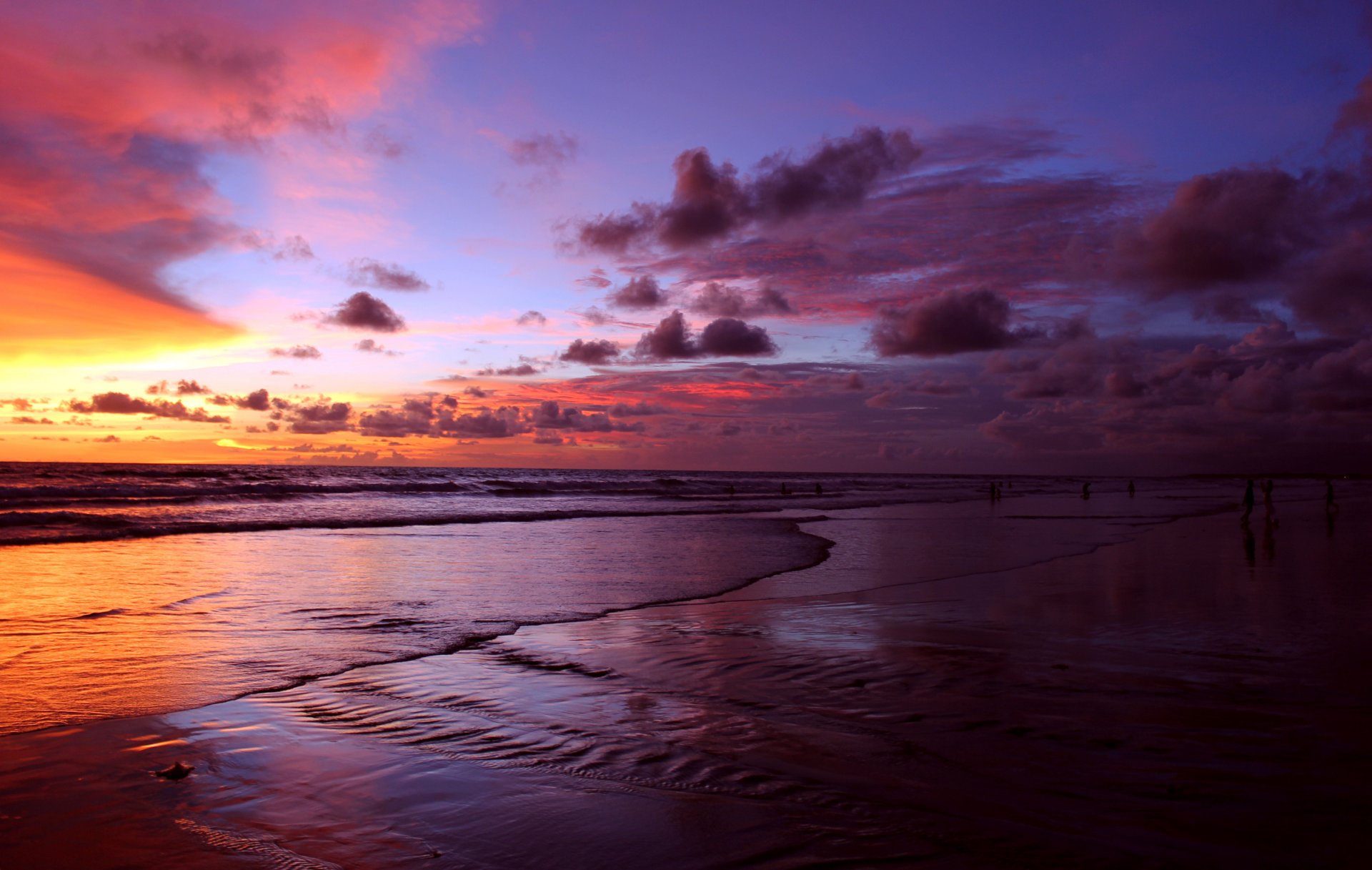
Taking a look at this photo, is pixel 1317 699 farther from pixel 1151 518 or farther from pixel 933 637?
pixel 1151 518

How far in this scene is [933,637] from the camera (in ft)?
31.6

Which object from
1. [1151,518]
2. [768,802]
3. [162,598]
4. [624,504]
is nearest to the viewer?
[768,802]

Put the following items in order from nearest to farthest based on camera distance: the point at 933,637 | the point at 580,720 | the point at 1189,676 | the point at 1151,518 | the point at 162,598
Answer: the point at 580,720 → the point at 1189,676 → the point at 933,637 → the point at 162,598 → the point at 1151,518

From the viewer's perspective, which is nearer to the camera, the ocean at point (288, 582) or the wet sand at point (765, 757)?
the wet sand at point (765, 757)

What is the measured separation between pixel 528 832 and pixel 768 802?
1425 mm

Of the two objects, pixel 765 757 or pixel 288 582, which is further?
pixel 288 582

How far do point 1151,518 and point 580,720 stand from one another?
3664 centimetres

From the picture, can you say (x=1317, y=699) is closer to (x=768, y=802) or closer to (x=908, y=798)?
(x=908, y=798)

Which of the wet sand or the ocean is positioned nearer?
the wet sand

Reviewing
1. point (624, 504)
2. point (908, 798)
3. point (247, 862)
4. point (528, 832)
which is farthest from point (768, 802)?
point (624, 504)

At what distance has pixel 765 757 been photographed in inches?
215

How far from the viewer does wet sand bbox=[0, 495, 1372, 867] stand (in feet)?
13.6

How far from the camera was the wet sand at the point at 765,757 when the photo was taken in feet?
13.6

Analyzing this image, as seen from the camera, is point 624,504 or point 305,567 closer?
point 305,567
